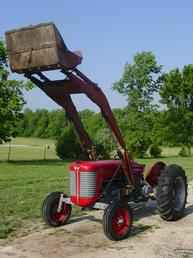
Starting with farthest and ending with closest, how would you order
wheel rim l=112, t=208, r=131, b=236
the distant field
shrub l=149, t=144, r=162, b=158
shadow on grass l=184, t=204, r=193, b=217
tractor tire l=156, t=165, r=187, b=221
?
1. shrub l=149, t=144, r=162, b=158
2. the distant field
3. shadow on grass l=184, t=204, r=193, b=217
4. tractor tire l=156, t=165, r=187, b=221
5. wheel rim l=112, t=208, r=131, b=236

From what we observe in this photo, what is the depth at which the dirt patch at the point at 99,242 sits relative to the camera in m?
6.74

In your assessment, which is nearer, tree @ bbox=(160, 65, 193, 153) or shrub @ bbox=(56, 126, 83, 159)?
shrub @ bbox=(56, 126, 83, 159)

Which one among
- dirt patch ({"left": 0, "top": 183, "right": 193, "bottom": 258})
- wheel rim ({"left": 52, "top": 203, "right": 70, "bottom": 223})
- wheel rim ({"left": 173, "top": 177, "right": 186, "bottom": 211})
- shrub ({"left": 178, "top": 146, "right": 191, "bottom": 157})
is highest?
shrub ({"left": 178, "top": 146, "right": 191, "bottom": 157})

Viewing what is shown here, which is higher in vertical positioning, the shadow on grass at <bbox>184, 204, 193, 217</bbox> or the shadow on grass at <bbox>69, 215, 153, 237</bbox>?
the shadow on grass at <bbox>184, 204, 193, 217</bbox>

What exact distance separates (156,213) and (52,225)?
2413mm

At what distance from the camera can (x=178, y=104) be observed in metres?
46.8

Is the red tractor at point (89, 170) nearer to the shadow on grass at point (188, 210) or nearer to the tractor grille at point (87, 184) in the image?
the tractor grille at point (87, 184)

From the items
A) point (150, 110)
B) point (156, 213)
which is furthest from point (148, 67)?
point (156, 213)

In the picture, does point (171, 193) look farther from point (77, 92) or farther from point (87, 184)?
point (77, 92)

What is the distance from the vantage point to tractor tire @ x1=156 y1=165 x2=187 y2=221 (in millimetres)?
8804

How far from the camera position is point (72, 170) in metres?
8.35

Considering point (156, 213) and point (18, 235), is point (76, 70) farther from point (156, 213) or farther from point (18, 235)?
point (156, 213)

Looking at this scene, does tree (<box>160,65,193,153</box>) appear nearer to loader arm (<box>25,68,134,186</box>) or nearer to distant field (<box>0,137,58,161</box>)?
distant field (<box>0,137,58,161</box>)

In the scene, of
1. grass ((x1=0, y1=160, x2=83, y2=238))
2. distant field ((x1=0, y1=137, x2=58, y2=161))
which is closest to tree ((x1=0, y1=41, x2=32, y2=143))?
distant field ((x1=0, y1=137, x2=58, y2=161))
